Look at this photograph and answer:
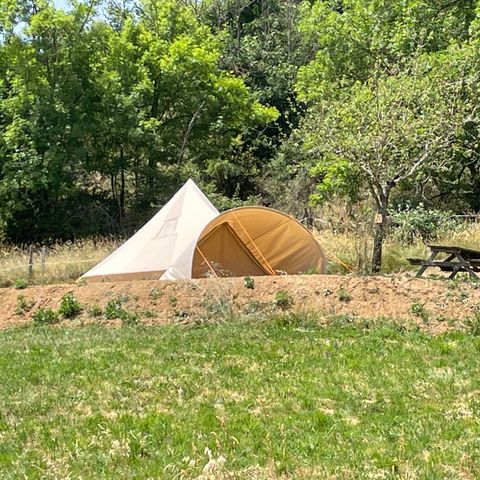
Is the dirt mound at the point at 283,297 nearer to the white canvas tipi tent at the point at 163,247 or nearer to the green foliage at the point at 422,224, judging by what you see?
the white canvas tipi tent at the point at 163,247

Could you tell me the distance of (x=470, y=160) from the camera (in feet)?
80.3

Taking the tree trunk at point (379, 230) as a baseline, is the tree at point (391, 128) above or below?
above

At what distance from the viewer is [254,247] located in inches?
546

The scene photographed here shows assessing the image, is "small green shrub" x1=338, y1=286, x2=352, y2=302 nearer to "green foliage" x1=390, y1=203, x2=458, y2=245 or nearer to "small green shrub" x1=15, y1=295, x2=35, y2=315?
"small green shrub" x1=15, y1=295, x2=35, y2=315

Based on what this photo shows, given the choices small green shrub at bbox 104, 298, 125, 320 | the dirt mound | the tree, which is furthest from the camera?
the tree

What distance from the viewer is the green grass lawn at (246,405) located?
4.37 meters

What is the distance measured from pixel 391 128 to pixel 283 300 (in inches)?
230

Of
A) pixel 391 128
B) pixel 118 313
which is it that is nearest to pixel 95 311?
pixel 118 313

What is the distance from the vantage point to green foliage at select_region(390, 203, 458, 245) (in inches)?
748

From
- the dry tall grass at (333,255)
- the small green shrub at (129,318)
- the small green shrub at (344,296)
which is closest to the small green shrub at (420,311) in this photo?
the small green shrub at (344,296)

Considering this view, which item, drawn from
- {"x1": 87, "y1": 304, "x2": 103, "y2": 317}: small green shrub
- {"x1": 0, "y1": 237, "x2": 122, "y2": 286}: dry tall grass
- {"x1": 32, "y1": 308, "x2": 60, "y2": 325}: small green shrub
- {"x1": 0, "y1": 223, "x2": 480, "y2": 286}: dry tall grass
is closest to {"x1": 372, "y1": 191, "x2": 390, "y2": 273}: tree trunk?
{"x1": 0, "y1": 223, "x2": 480, "y2": 286}: dry tall grass

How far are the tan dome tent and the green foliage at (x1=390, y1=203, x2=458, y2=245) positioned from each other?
5012mm

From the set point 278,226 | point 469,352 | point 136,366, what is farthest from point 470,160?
point 136,366

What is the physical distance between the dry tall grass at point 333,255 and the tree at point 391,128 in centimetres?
110
